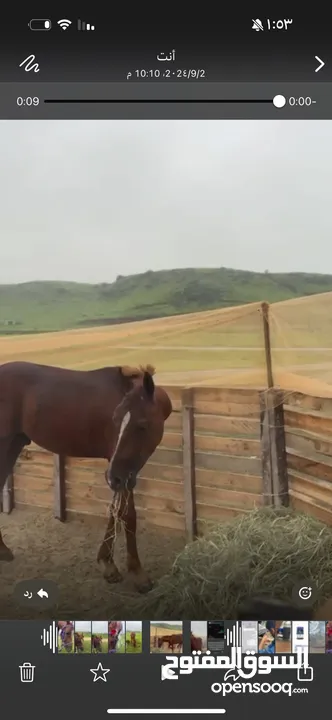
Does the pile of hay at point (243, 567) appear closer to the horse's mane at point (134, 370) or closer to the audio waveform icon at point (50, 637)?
the audio waveform icon at point (50, 637)

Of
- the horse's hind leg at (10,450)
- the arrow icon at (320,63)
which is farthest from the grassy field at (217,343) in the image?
the arrow icon at (320,63)

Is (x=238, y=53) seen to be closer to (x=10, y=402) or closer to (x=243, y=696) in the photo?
(x=10, y=402)

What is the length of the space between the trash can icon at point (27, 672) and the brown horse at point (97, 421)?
19 centimetres

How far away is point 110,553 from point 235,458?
0.94ft

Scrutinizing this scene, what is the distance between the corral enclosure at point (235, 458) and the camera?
100cm

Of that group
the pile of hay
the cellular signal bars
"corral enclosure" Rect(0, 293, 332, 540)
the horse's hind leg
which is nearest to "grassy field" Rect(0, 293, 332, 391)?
"corral enclosure" Rect(0, 293, 332, 540)

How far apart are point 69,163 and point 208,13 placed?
0.35 m

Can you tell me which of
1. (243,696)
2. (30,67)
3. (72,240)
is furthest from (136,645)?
(30,67)

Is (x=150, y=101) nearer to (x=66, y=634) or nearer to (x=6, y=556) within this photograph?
(x=6, y=556)

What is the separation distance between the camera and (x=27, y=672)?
0.99 meters

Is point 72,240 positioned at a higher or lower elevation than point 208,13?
lower

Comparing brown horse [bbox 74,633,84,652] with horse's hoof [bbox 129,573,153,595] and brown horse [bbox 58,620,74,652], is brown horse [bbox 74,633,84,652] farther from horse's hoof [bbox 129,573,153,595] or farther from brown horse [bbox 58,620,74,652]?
horse's hoof [bbox 129,573,153,595]

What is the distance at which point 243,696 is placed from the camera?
98cm

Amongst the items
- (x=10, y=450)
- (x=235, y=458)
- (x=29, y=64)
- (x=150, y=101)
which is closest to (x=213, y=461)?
(x=235, y=458)
